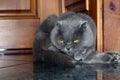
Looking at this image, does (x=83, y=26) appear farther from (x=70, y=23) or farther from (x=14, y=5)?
(x=14, y=5)

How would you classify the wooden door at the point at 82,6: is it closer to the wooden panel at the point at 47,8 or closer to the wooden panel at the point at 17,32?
the wooden panel at the point at 47,8

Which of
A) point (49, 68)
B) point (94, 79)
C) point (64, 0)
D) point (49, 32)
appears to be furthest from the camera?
point (64, 0)

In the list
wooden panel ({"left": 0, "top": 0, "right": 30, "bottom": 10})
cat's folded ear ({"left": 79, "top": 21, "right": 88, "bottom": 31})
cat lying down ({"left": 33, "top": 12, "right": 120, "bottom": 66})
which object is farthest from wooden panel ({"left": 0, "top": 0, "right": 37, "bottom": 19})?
cat's folded ear ({"left": 79, "top": 21, "right": 88, "bottom": 31})

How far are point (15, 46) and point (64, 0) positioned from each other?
455 mm

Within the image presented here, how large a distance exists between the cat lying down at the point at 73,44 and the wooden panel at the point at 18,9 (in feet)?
2.33

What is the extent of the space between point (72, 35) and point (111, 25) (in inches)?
10.6

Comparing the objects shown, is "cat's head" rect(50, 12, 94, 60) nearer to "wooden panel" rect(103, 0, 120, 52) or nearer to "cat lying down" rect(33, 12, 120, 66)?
"cat lying down" rect(33, 12, 120, 66)

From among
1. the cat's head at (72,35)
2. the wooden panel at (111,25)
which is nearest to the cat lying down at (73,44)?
the cat's head at (72,35)

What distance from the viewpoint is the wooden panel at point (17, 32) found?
6.25 feet

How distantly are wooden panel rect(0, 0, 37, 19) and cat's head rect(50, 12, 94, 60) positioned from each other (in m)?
0.78

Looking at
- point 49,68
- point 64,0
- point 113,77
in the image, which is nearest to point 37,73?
point 49,68

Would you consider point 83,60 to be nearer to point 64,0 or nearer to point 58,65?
point 58,65

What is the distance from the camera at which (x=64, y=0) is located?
5.82 ft

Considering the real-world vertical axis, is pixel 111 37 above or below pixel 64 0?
below
